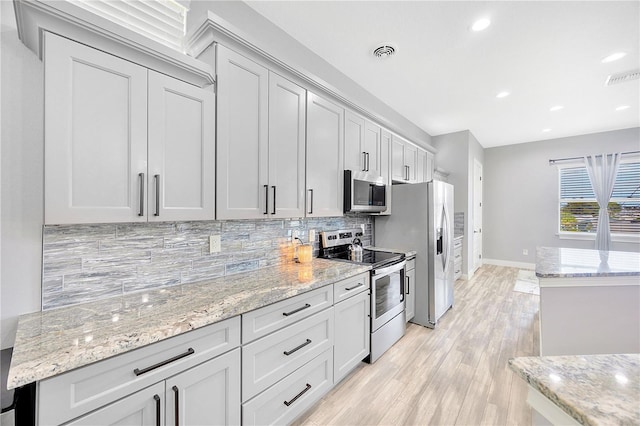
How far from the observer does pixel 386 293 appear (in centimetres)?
250

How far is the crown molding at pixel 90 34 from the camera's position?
103 cm

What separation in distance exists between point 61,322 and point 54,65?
1.06m

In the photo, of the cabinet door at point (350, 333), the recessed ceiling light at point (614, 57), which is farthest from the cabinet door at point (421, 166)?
the cabinet door at point (350, 333)

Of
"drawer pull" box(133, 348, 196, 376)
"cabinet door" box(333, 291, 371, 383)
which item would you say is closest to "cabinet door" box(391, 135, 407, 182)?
"cabinet door" box(333, 291, 371, 383)

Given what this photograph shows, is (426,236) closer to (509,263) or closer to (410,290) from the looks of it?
(410,290)

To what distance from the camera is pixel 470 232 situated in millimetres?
5141

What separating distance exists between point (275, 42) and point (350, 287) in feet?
7.00

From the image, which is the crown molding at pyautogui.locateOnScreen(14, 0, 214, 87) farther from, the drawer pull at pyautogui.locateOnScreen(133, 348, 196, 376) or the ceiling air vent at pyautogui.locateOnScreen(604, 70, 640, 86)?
the ceiling air vent at pyautogui.locateOnScreen(604, 70, 640, 86)

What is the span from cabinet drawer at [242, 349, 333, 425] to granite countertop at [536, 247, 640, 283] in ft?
5.16

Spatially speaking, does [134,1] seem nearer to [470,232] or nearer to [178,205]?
[178,205]

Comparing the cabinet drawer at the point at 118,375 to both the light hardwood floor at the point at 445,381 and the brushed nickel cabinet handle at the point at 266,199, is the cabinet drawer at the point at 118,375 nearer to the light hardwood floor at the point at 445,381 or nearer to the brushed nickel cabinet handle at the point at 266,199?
the brushed nickel cabinet handle at the point at 266,199

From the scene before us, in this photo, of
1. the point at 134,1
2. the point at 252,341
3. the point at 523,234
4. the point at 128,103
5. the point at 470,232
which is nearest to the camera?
the point at 128,103

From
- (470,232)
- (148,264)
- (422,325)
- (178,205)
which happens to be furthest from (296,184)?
(470,232)

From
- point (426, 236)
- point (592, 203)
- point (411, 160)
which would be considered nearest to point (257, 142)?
point (426, 236)
